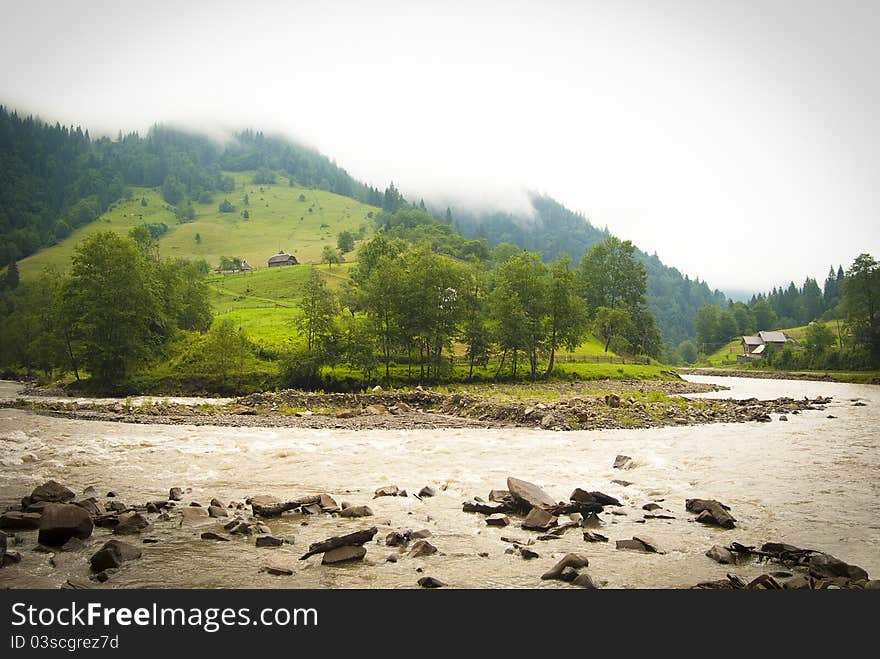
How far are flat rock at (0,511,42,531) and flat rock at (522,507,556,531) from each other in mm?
11218

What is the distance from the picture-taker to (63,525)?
10.8 m

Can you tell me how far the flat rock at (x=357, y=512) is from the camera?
1348 cm

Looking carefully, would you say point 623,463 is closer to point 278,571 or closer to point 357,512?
point 357,512

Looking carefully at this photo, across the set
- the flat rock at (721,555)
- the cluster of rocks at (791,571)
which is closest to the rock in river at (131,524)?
the cluster of rocks at (791,571)

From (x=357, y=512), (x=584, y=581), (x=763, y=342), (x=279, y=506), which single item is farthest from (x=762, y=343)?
(x=279, y=506)

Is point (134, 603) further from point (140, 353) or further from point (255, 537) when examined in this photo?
point (140, 353)

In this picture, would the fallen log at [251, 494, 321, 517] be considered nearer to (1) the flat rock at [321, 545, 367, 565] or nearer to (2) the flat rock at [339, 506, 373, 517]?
(2) the flat rock at [339, 506, 373, 517]

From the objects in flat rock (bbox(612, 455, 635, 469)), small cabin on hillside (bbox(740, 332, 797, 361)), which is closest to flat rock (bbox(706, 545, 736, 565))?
flat rock (bbox(612, 455, 635, 469))

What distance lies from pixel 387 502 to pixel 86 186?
212m

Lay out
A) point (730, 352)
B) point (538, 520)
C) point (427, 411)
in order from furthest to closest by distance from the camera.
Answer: point (730, 352) → point (427, 411) → point (538, 520)

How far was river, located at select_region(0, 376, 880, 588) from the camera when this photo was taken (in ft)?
32.0

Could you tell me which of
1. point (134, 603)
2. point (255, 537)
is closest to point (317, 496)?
point (255, 537)

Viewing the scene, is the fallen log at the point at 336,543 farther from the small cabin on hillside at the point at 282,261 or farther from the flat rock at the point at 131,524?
the small cabin on hillside at the point at 282,261

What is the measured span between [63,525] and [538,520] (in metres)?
10.5
